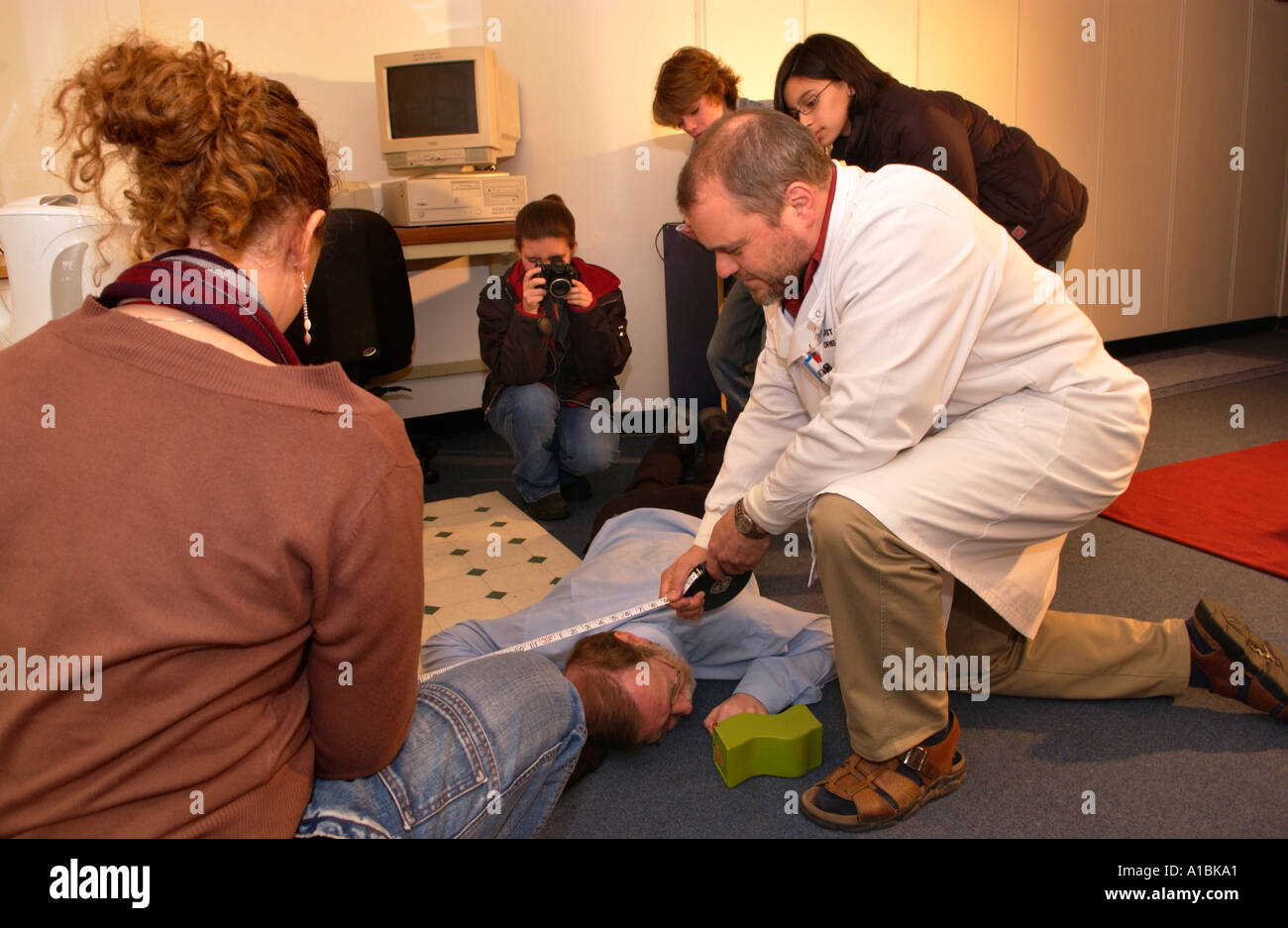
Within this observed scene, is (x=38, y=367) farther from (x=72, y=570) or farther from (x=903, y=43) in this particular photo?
(x=903, y=43)

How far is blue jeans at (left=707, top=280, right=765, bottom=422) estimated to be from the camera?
2799 mm

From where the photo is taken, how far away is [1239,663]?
1.60m

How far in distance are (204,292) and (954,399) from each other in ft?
3.67

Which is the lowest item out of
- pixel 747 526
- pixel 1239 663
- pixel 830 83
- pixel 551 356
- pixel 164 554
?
pixel 1239 663

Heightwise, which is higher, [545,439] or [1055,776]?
[545,439]

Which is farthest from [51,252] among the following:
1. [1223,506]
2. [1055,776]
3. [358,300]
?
[1223,506]

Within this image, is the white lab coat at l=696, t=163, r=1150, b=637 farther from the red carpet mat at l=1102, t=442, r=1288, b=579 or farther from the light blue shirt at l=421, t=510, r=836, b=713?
the red carpet mat at l=1102, t=442, r=1288, b=579

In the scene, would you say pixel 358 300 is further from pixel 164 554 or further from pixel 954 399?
pixel 164 554

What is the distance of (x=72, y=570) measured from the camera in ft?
2.32

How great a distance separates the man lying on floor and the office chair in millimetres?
1360

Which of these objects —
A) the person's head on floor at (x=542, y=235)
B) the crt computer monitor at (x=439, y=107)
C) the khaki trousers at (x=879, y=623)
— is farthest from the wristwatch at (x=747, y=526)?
the crt computer monitor at (x=439, y=107)

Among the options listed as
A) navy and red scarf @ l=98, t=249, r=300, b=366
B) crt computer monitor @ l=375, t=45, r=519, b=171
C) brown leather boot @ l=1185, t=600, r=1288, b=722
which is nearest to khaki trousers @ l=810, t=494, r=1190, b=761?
brown leather boot @ l=1185, t=600, r=1288, b=722

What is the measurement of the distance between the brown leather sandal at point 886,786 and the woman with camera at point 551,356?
1640 millimetres

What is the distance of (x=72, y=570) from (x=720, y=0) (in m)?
3.84
